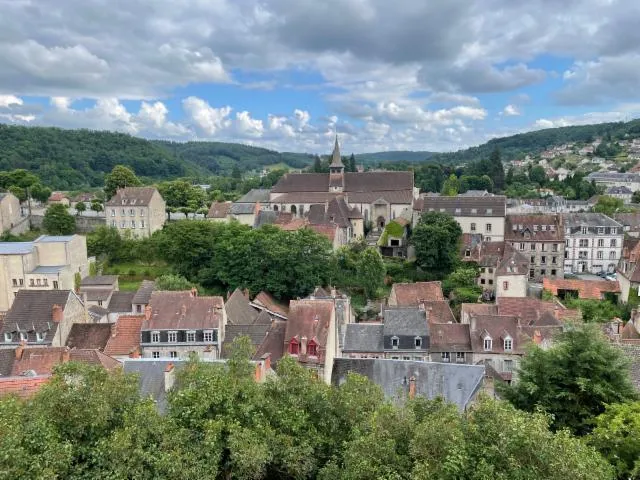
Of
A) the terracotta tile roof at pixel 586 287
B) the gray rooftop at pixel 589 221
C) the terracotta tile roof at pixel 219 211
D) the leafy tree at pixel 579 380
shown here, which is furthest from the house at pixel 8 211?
the gray rooftop at pixel 589 221

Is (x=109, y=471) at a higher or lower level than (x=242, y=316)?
higher

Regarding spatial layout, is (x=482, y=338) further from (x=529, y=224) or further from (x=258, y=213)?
(x=258, y=213)

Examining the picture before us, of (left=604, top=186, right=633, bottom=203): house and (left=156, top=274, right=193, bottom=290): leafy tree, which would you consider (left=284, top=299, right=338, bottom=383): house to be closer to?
(left=156, top=274, right=193, bottom=290): leafy tree

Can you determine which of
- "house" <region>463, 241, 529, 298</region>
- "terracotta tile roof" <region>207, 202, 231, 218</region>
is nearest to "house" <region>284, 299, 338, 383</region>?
"house" <region>463, 241, 529, 298</region>

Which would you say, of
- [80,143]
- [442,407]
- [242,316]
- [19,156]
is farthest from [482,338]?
[80,143]

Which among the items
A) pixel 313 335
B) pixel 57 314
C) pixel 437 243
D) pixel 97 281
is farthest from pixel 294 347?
pixel 437 243

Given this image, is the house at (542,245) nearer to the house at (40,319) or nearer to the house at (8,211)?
the house at (40,319)
